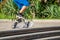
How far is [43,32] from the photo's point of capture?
10.7 metres

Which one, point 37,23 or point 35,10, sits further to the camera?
point 35,10

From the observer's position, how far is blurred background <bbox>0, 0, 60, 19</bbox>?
585 inches

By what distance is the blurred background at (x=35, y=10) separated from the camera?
585 inches

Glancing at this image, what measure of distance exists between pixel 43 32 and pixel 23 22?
1886mm

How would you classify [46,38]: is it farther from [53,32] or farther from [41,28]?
[41,28]

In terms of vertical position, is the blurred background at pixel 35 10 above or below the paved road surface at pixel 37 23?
above

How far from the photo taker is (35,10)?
15.3 m

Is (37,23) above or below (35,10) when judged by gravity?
below

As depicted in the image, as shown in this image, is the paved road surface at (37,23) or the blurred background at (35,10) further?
the blurred background at (35,10)

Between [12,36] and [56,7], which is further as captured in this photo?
[56,7]

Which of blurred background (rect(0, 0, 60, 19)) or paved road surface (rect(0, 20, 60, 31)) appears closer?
paved road surface (rect(0, 20, 60, 31))

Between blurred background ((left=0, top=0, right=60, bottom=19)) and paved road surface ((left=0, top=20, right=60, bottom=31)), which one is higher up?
blurred background ((left=0, top=0, right=60, bottom=19))

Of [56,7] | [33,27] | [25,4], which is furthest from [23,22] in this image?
[56,7]

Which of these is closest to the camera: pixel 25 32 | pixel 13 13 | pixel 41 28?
pixel 25 32
